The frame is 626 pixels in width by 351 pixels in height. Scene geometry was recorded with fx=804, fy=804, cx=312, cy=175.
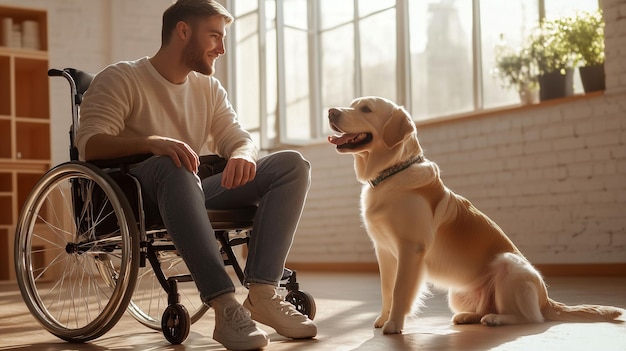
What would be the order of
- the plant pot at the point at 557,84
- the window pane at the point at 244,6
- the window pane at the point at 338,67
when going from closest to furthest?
1. the plant pot at the point at 557,84
2. the window pane at the point at 338,67
3. the window pane at the point at 244,6

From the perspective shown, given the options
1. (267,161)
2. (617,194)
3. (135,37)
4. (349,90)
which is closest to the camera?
(267,161)

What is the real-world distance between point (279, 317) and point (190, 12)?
879 millimetres

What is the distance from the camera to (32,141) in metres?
6.09

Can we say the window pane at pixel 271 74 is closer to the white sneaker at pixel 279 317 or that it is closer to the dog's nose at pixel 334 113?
the dog's nose at pixel 334 113

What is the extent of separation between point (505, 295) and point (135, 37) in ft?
17.5

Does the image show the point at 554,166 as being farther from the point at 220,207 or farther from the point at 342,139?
the point at 220,207

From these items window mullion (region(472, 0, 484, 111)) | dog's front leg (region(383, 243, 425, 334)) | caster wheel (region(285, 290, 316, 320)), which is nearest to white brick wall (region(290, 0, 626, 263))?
window mullion (region(472, 0, 484, 111))

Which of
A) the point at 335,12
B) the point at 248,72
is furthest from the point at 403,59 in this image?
the point at 248,72

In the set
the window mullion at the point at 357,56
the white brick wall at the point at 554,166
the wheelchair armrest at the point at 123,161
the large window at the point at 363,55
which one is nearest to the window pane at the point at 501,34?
the large window at the point at 363,55

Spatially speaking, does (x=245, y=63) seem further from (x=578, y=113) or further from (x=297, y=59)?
(x=578, y=113)

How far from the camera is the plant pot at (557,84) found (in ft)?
15.4

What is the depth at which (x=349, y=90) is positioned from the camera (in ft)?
20.5

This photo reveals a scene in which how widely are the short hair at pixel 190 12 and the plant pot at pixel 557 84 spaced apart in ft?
9.66

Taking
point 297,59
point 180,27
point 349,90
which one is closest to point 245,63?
point 297,59
